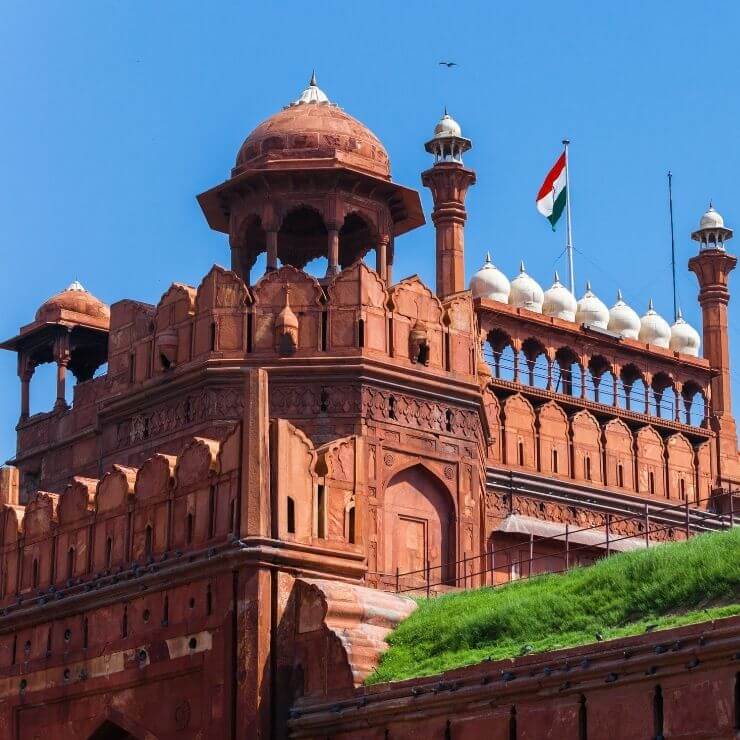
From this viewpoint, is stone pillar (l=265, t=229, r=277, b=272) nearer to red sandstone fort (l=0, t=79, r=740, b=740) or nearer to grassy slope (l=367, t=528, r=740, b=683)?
red sandstone fort (l=0, t=79, r=740, b=740)

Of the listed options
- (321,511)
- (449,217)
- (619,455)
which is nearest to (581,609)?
(321,511)

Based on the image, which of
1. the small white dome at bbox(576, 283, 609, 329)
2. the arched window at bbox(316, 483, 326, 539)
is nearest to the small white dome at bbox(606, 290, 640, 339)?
the small white dome at bbox(576, 283, 609, 329)

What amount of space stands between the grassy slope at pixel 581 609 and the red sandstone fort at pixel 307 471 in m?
0.45

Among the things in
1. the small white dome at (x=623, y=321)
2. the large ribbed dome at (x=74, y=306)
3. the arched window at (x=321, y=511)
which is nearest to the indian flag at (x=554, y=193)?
the small white dome at (x=623, y=321)

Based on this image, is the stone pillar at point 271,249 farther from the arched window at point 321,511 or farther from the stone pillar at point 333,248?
the arched window at point 321,511

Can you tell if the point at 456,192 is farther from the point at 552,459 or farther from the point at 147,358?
the point at 147,358

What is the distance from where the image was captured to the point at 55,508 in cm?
2400

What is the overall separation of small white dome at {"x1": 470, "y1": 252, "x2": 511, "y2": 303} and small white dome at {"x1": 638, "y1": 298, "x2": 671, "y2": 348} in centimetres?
329

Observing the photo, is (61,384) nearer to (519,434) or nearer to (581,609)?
(519,434)

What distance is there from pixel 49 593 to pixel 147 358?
352 cm

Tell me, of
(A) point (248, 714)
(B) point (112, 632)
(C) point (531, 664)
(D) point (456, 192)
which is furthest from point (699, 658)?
(D) point (456, 192)

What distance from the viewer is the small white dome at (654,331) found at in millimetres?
35375

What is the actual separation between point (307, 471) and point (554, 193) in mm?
15610

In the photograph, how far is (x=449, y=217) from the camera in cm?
3203
